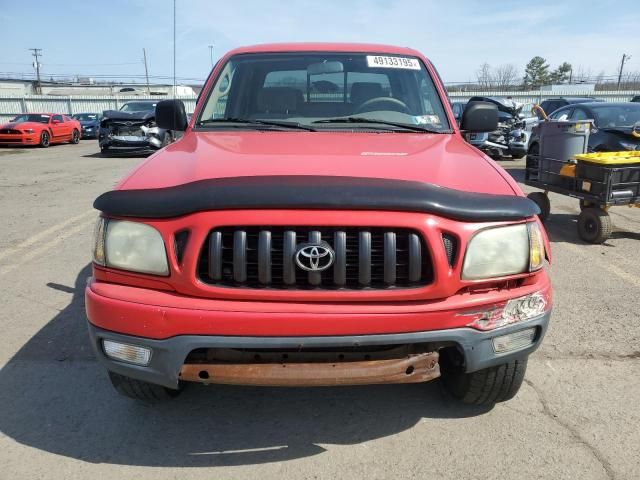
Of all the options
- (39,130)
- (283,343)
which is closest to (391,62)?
(283,343)

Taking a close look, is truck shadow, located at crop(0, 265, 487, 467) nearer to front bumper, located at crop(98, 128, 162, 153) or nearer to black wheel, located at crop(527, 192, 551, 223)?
black wheel, located at crop(527, 192, 551, 223)

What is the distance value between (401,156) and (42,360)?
2535 mm

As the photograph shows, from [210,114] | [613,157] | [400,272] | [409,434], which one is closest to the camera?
[400,272]

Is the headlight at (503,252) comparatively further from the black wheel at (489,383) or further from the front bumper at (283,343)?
the black wheel at (489,383)

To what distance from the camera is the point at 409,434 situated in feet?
7.91

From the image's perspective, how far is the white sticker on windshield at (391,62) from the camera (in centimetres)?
349

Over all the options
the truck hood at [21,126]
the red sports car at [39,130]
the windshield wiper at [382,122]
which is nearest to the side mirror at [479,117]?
the windshield wiper at [382,122]

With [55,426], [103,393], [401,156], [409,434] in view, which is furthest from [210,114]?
[409,434]

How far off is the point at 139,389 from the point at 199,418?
1.11 feet

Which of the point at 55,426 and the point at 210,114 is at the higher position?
the point at 210,114

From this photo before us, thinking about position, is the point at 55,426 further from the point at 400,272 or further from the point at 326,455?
the point at 400,272

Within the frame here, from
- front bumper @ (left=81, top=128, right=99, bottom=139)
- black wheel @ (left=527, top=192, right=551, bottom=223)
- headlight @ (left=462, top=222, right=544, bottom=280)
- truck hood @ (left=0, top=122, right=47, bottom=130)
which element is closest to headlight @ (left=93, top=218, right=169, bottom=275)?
headlight @ (left=462, top=222, right=544, bottom=280)

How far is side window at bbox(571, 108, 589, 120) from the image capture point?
9.86 meters

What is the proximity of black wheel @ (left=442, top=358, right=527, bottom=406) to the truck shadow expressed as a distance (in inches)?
4.6
